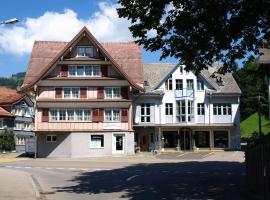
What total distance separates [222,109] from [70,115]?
55.2 ft

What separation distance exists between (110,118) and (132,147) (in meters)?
3.77

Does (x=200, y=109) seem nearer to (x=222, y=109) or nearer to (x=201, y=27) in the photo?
(x=222, y=109)

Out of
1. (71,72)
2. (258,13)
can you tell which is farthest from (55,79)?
(258,13)

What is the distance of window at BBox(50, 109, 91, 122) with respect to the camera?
165 feet

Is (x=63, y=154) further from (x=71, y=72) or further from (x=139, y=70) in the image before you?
(x=139, y=70)

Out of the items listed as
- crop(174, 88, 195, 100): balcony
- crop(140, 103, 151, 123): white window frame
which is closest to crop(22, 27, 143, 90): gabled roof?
crop(140, 103, 151, 123): white window frame

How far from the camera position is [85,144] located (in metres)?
49.9

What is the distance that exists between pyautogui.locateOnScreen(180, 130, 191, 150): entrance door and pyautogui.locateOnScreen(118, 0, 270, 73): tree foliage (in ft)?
124

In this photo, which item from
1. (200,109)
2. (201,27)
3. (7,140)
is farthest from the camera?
(7,140)

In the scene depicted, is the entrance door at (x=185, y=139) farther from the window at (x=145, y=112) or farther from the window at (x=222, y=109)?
the window at (x=145, y=112)

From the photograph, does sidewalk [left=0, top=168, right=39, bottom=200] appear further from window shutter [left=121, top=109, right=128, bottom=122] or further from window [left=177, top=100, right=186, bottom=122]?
window [left=177, top=100, right=186, bottom=122]

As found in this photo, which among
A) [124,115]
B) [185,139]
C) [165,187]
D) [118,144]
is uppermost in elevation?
[124,115]

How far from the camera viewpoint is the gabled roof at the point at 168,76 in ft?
178

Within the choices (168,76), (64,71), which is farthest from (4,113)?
(168,76)
